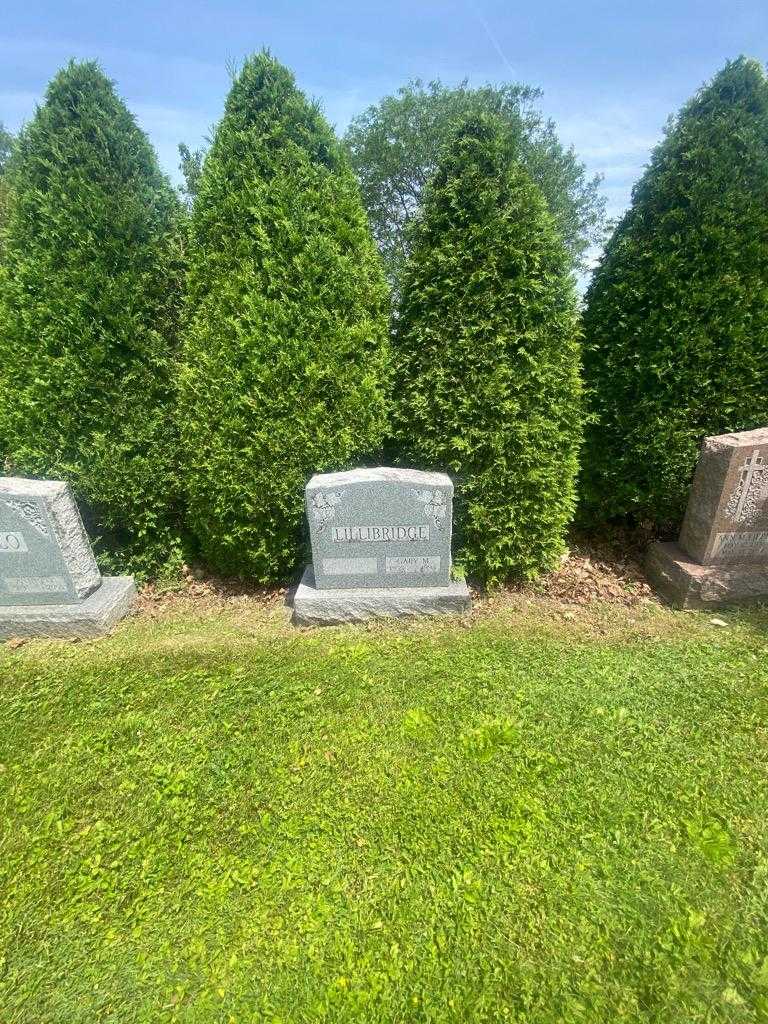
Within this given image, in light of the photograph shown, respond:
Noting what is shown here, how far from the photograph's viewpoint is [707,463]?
396 centimetres

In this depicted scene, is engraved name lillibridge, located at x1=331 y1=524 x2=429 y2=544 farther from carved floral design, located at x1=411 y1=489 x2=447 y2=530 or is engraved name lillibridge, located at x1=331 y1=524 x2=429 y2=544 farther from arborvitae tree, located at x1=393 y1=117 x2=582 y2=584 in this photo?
arborvitae tree, located at x1=393 y1=117 x2=582 y2=584

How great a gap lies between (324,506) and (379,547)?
538 mm

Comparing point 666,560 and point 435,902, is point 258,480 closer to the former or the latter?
point 435,902

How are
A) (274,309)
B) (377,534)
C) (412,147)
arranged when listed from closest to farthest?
(274,309), (377,534), (412,147)

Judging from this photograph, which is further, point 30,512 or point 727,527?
point 727,527

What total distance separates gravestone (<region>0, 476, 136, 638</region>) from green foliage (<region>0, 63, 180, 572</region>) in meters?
0.32

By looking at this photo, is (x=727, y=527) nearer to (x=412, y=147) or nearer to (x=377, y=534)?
(x=377, y=534)

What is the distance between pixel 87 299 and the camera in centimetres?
381

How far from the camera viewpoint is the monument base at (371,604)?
153 inches

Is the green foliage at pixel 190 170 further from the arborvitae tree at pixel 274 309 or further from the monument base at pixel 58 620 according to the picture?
the monument base at pixel 58 620

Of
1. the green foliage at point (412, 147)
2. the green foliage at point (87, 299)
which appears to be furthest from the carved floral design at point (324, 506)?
the green foliage at point (412, 147)

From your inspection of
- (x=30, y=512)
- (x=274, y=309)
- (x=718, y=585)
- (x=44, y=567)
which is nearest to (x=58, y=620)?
(x=44, y=567)

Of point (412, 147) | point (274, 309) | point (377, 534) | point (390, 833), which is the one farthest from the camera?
point (412, 147)

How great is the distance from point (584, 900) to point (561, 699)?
45.2 inches
